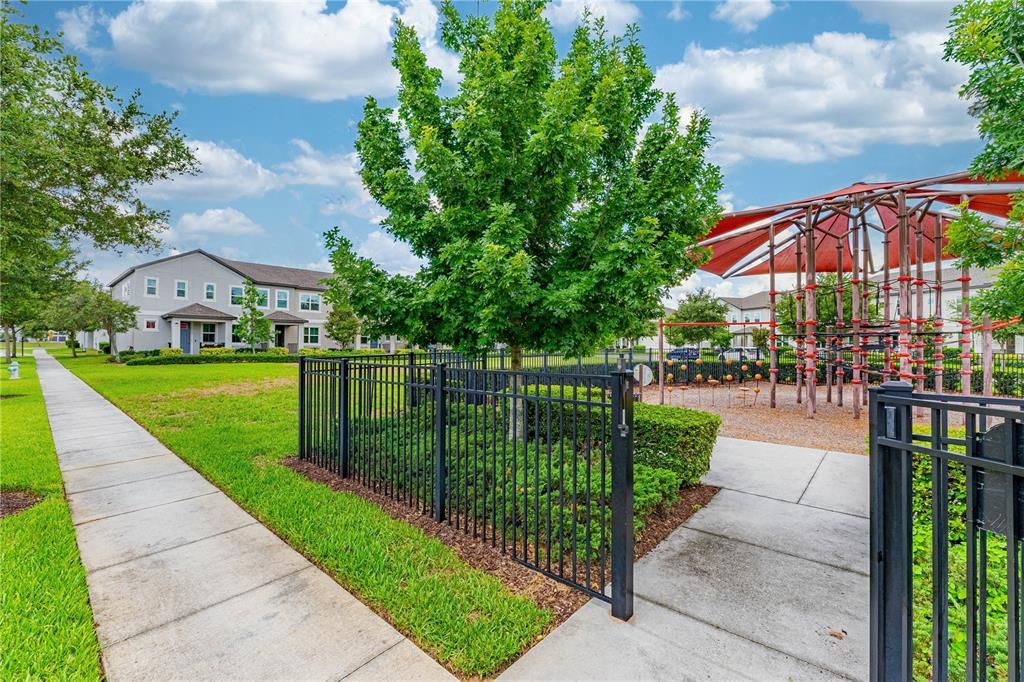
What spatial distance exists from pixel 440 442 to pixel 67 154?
6.22 metres

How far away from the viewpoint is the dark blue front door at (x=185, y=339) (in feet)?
107

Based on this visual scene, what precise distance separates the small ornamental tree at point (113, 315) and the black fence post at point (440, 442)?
32.7m

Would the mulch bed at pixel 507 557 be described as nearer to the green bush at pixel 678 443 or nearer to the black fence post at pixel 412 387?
the green bush at pixel 678 443

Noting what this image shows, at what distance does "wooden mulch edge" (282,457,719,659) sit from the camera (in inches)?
118

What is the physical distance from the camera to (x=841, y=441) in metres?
7.77

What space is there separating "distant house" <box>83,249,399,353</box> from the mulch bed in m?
27.3

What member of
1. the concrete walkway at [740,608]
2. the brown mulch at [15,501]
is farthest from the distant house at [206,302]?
the concrete walkway at [740,608]

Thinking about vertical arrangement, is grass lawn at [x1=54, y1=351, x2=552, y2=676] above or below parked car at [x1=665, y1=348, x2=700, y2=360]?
below

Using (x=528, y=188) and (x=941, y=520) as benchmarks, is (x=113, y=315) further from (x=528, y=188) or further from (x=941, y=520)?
(x=941, y=520)

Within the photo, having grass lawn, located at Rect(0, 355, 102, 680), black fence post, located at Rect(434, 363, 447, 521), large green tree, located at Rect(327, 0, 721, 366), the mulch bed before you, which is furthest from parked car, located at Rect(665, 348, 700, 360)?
grass lawn, located at Rect(0, 355, 102, 680)

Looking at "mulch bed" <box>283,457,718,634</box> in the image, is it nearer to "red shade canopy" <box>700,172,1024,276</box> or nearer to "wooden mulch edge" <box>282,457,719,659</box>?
"wooden mulch edge" <box>282,457,719,659</box>

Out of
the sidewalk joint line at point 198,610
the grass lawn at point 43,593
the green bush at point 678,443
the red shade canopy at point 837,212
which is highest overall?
the red shade canopy at point 837,212

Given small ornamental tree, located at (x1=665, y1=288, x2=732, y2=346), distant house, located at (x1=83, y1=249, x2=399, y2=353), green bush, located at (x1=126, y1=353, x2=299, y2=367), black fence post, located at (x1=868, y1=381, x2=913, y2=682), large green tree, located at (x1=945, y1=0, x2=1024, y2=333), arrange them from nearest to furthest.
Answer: black fence post, located at (x1=868, y1=381, x2=913, y2=682)
large green tree, located at (x1=945, y1=0, x2=1024, y2=333)
green bush, located at (x1=126, y1=353, x2=299, y2=367)
small ornamental tree, located at (x1=665, y1=288, x2=732, y2=346)
distant house, located at (x1=83, y1=249, x2=399, y2=353)

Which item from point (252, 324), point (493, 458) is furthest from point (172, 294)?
point (493, 458)
